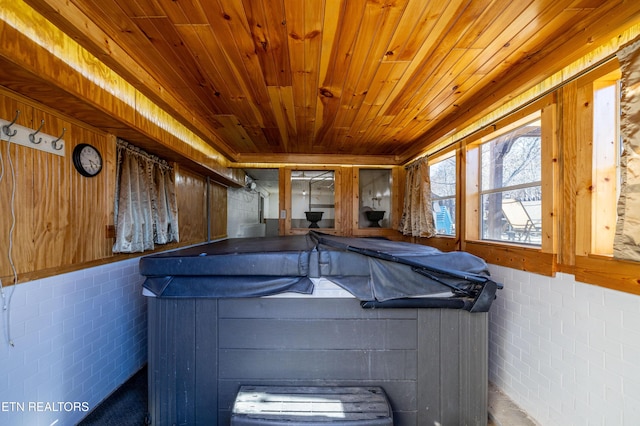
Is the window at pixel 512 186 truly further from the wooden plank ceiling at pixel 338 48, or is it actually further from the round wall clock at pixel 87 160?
the round wall clock at pixel 87 160

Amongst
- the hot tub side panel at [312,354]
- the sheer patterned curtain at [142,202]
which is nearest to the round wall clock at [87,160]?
the sheer patterned curtain at [142,202]

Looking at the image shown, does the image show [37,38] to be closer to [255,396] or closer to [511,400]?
[255,396]

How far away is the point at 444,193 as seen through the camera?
3.10m

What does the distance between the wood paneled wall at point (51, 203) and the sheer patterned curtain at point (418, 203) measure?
3195 millimetres

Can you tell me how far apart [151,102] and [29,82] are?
906mm

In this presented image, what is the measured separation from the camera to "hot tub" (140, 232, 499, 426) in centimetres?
144

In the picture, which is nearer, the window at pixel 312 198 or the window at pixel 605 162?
the window at pixel 605 162

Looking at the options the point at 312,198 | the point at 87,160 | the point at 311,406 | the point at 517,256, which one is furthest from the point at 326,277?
the point at 312,198

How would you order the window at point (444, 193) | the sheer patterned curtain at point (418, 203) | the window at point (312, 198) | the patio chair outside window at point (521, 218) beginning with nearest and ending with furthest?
the patio chair outside window at point (521, 218) → the window at point (444, 193) → the sheer patterned curtain at point (418, 203) → the window at point (312, 198)

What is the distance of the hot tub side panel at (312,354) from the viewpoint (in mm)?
1445

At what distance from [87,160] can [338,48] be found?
1.87 metres

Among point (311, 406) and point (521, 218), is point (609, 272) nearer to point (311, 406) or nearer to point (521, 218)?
point (521, 218)

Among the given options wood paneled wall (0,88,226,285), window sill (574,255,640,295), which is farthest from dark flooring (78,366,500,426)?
window sill (574,255,640,295)

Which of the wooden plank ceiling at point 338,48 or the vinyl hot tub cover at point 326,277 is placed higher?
the wooden plank ceiling at point 338,48
